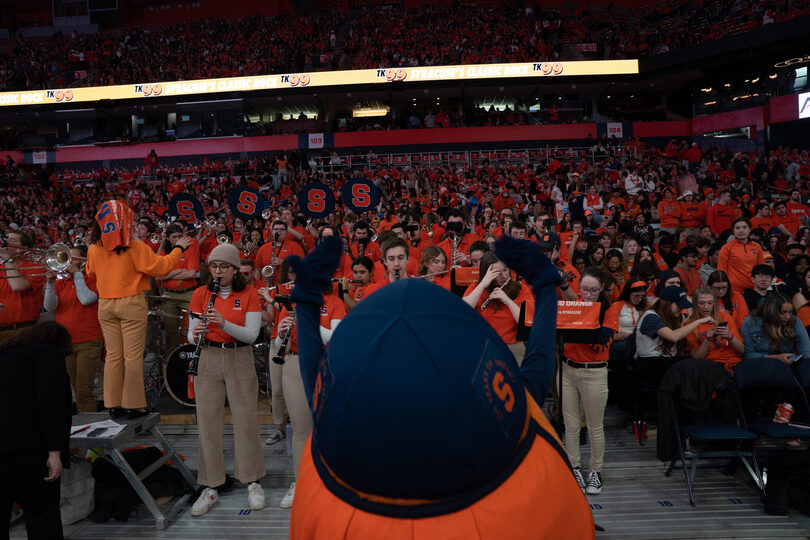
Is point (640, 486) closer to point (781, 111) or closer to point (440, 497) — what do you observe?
point (440, 497)

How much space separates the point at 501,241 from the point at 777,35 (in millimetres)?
27688

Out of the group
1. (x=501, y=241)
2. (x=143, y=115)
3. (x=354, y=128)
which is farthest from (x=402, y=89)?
(x=501, y=241)

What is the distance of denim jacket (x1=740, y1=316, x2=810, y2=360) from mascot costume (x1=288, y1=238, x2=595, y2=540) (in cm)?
557

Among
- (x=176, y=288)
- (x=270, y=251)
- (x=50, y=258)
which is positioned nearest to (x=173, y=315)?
(x=176, y=288)

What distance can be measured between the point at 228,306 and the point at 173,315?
10.5 ft

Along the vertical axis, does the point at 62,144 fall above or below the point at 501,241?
above

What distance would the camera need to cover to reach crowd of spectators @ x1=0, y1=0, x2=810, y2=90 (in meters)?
28.1

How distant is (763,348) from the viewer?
5.62m

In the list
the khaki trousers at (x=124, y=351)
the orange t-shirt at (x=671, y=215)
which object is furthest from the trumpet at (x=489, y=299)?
the orange t-shirt at (x=671, y=215)

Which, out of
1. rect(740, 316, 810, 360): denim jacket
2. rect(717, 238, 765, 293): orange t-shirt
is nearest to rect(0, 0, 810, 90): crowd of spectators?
rect(717, 238, 765, 293): orange t-shirt

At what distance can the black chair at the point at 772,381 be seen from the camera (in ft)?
16.5

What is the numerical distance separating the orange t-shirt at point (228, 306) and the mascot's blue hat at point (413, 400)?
13.1ft

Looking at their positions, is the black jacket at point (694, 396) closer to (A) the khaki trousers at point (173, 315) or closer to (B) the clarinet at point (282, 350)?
(B) the clarinet at point (282, 350)

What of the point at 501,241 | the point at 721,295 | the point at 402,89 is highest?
the point at 402,89
